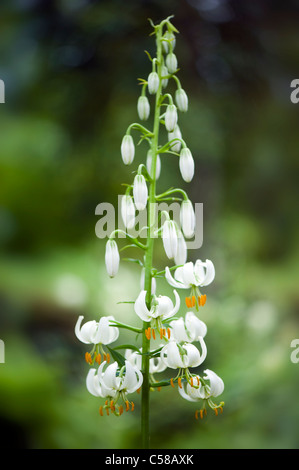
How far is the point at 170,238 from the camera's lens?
1.20 m

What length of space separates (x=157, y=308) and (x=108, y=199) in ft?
10.5

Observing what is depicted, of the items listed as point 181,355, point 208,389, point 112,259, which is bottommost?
point 208,389

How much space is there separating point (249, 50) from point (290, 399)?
273 cm

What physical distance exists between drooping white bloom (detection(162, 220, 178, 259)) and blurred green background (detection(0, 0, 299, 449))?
1.84 meters

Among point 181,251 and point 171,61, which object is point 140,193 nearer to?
point 181,251

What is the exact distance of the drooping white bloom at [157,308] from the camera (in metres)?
1.17

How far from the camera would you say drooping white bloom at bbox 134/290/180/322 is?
1.17 meters

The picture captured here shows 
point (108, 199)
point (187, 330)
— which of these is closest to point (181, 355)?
point (187, 330)

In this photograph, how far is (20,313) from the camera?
150 inches

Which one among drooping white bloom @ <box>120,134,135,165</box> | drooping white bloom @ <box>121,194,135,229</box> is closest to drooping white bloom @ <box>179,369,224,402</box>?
drooping white bloom @ <box>121,194,135,229</box>

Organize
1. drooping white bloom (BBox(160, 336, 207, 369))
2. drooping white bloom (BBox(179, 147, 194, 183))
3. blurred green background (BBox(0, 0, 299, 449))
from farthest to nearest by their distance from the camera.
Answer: blurred green background (BBox(0, 0, 299, 449)) < drooping white bloom (BBox(179, 147, 194, 183)) < drooping white bloom (BBox(160, 336, 207, 369))

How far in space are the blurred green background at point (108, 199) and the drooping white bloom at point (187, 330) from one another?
172 centimetres

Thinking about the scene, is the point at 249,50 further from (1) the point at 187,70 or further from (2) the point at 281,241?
(2) the point at 281,241

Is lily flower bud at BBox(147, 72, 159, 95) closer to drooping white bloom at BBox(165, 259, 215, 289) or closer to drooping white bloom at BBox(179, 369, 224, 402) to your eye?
drooping white bloom at BBox(165, 259, 215, 289)
